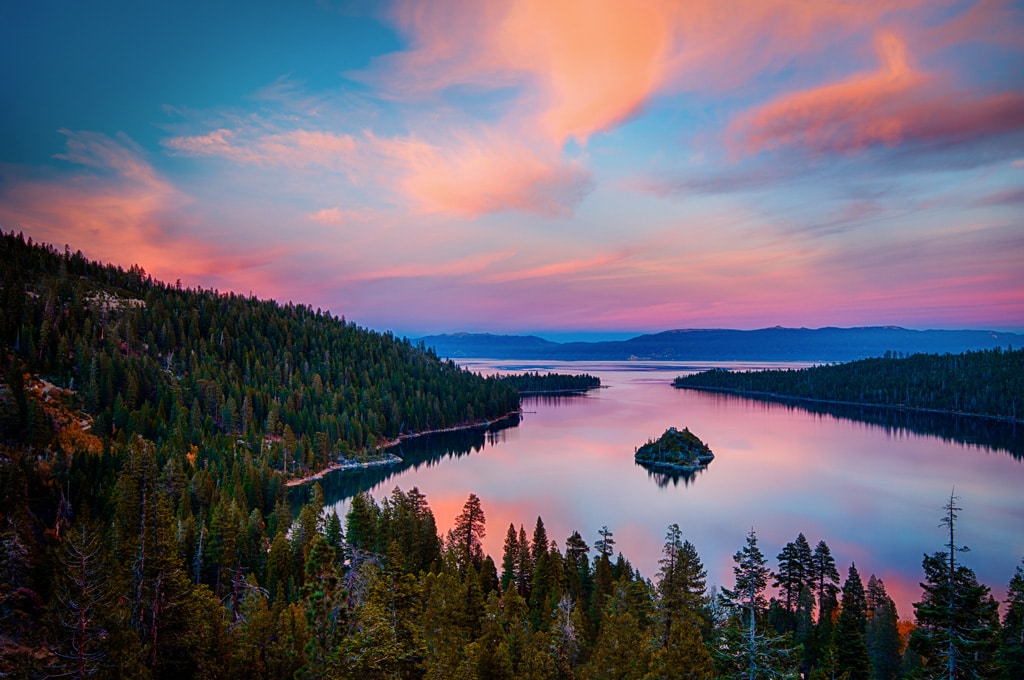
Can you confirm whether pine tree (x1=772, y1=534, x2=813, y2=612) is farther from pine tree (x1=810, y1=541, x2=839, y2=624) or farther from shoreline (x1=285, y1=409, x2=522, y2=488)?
shoreline (x1=285, y1=409, x2=522, y2=488)

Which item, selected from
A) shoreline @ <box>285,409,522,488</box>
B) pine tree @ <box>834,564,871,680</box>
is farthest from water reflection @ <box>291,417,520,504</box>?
pine tree @ <box>834,564,871,680</box>

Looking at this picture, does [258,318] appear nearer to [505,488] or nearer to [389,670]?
[505,488]

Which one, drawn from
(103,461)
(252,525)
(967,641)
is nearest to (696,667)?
(967,641)

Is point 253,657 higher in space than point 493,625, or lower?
higher

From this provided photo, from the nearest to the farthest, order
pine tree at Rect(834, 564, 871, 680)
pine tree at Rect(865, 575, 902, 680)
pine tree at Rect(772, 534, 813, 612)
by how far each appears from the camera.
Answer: pine tree at Rect(834, 564, 871, 680) < pine tree at Rect(865, 575, 902, 680) < pine tree at Rect(772, 534, 813, 612)

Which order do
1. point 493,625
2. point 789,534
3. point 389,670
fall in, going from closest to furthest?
point 389,670, point 493,625, point 789,534

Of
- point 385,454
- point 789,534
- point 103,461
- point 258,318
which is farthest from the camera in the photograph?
point 258,318

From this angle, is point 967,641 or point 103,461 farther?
point 103,461
